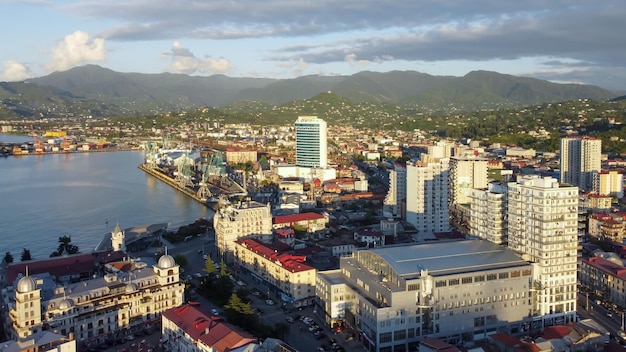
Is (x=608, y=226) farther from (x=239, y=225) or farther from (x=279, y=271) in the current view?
(x=239, y=225)

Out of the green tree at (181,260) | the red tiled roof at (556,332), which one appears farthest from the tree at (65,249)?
the red tiled roof at (556,332)

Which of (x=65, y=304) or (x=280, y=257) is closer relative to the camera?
(x=65, y=304)

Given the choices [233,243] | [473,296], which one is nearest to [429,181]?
[233,243]

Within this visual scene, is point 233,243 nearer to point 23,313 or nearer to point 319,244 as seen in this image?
point 319,244

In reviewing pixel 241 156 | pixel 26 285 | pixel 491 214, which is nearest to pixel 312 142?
pixel 241 156

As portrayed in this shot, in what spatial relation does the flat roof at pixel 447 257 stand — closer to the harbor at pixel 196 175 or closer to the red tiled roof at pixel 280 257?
the red tiled roof at pixel 280 257

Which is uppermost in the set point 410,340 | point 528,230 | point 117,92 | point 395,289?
point 117,92

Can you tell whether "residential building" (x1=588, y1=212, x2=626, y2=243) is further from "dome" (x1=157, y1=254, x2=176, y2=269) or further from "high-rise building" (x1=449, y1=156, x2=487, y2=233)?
"dome" (x1=157, y1=254, x2=176, y2=269)
